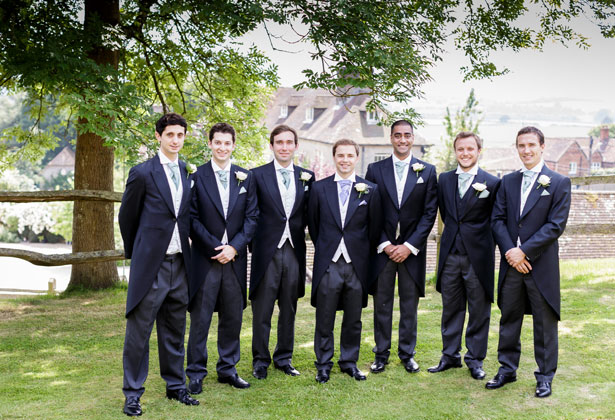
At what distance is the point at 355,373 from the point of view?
5227 millimetres

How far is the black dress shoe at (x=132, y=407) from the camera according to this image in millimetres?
4426

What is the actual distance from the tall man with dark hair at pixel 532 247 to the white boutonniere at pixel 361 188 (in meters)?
1.04

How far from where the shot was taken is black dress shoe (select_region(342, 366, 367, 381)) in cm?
519

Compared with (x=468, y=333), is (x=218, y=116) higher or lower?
higher

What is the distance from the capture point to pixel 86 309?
8.20 m

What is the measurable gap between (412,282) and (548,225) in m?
1.24

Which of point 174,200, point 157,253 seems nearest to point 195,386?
point 157,253

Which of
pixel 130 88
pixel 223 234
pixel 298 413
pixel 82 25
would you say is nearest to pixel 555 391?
pixel 298 413

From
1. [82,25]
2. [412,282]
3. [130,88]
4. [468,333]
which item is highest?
[82,25]

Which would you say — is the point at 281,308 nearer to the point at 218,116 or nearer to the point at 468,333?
the point at 468,333

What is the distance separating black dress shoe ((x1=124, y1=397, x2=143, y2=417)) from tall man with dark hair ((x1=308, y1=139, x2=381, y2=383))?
4.83ft

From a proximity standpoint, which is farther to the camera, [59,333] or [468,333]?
[59,333]

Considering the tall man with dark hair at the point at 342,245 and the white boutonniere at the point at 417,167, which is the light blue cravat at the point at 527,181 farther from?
the tall man with dark hair at the point at 342,245

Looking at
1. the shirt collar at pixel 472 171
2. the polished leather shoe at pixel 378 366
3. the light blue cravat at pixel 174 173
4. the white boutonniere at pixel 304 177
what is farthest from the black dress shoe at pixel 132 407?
the shirt collar at pixel 472 171
